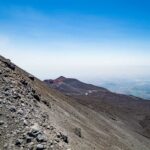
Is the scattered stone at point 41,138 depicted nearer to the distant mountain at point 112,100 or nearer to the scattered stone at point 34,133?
the scattered stone at point 34,133

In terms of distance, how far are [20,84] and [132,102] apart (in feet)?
420

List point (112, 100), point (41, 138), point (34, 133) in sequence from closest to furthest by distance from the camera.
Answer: point (41, 138) < point (34, 133) < point (112, 100)

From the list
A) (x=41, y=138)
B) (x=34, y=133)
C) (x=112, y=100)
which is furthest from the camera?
(x=112, y=100)

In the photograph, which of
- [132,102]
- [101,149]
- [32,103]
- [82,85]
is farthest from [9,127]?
[82,85]

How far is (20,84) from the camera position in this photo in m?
31.5

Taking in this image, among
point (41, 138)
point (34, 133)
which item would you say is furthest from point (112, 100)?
point (41, 138)

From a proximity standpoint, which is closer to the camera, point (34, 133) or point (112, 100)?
point (34, 133)

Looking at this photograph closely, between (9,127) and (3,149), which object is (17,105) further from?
(3,149)

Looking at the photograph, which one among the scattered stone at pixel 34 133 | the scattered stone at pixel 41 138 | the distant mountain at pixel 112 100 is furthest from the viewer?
the distant mountain at pixel 112 100

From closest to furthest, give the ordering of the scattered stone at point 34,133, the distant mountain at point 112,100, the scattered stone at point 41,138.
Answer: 1. the scattered stone at point 41,138
2. the scattered stone at point 34,133
3. the distant mountain at point 112,100

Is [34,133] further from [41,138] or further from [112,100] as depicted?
[112,100]

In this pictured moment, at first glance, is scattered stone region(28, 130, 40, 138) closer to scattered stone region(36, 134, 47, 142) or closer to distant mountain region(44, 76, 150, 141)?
scattered stone region(36, 134, 47, 142)

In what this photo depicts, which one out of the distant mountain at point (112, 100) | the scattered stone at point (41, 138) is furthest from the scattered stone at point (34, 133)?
the distant mountain at point (112, 100)

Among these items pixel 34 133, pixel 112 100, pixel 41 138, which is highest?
pixel 112 100
